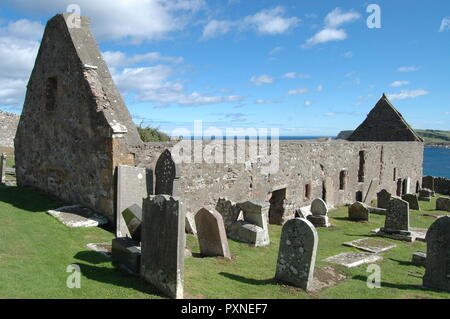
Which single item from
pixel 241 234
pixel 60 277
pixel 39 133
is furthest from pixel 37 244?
pixel 39 133

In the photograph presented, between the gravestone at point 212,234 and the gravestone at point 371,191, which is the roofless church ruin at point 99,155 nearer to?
the gravestone at point 212,234

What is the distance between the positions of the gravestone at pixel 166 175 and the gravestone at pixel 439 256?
5.93m

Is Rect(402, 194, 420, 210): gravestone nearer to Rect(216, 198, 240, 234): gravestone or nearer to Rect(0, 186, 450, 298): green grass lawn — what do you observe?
Rect(0, 186, 450, 298): green grass lawn

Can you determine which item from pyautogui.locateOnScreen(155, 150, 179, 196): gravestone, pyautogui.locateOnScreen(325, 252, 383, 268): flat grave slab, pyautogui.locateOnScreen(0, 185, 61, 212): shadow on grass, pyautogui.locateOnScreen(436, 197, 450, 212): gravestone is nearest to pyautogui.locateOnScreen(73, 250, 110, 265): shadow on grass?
pyautogui.locateOnScreen(155, 150, 179, 196): gravestone

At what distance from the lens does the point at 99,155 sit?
383 inches

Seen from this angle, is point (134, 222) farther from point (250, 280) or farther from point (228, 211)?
point (228, 211)

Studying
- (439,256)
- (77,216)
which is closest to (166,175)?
(77,216)

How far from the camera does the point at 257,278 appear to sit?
7.63 m

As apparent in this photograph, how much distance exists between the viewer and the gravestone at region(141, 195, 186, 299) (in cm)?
588

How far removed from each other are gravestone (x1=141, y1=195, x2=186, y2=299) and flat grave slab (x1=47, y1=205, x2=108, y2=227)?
339 centimetres

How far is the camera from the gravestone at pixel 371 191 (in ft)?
70.1

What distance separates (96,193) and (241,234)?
13.8 feet

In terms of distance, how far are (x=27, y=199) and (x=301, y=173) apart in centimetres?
1057

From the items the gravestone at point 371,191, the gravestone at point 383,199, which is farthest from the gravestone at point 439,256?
the gravestone at point 371,191
